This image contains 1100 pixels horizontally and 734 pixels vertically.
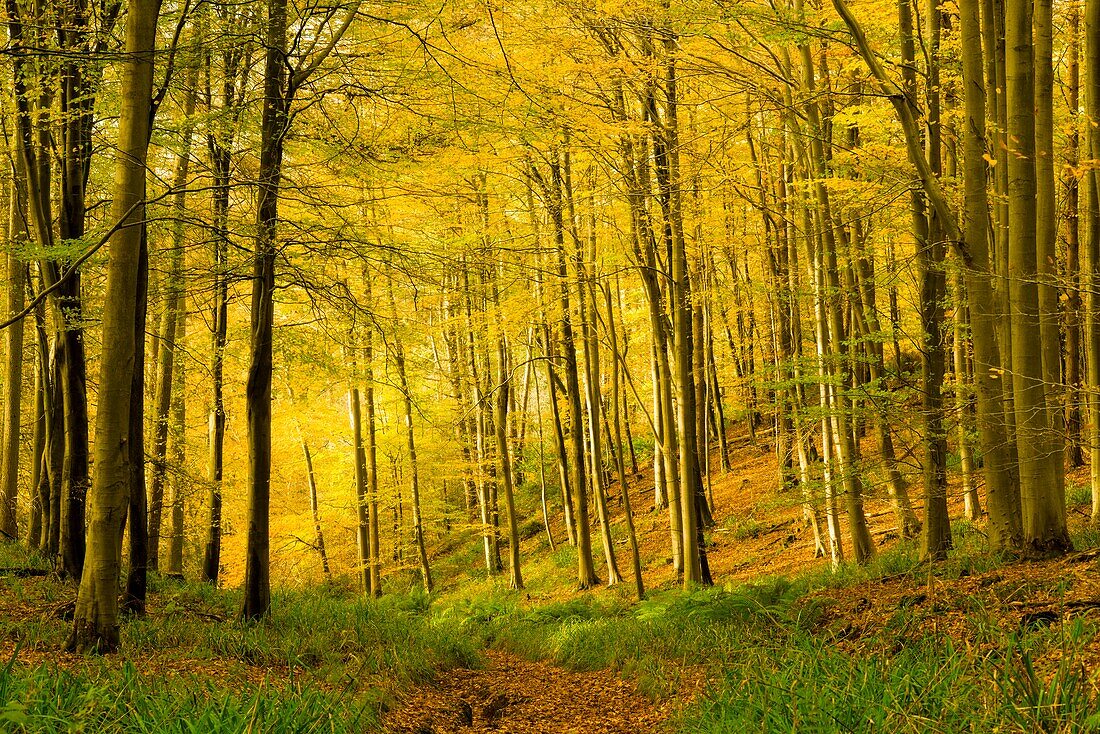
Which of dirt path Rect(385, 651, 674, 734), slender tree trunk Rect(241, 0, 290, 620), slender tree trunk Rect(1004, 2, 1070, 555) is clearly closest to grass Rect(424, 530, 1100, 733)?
dirt path Rect(385, 651, 674, 734)

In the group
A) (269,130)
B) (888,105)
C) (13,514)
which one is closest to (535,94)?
(269,130)

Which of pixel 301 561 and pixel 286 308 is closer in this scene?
pixel 286 308

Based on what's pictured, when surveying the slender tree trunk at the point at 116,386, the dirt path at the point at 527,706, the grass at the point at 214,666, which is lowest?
the dirt path at the point at 527,706

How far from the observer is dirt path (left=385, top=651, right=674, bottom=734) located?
5.42 metres

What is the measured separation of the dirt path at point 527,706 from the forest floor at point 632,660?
28 mm

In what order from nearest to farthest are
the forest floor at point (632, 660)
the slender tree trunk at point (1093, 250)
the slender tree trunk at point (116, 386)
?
the forest floor at point (632, 660) → the slender tree trunk at point (116, 386) → the slender tree trunk at point (1093, 250)

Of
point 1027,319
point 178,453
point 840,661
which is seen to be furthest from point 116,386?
point 178,453

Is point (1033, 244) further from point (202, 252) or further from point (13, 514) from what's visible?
point (13, 514)

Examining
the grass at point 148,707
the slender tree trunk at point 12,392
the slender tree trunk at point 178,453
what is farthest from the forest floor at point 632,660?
the slender tree trunk at point 12,392

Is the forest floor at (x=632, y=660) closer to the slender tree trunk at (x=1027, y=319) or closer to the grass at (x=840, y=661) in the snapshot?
the grass at (x=840, y=661)

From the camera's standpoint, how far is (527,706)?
649 cm

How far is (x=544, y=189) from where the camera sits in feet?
41.2

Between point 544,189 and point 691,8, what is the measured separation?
579 cm

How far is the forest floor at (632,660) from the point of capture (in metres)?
3.31
